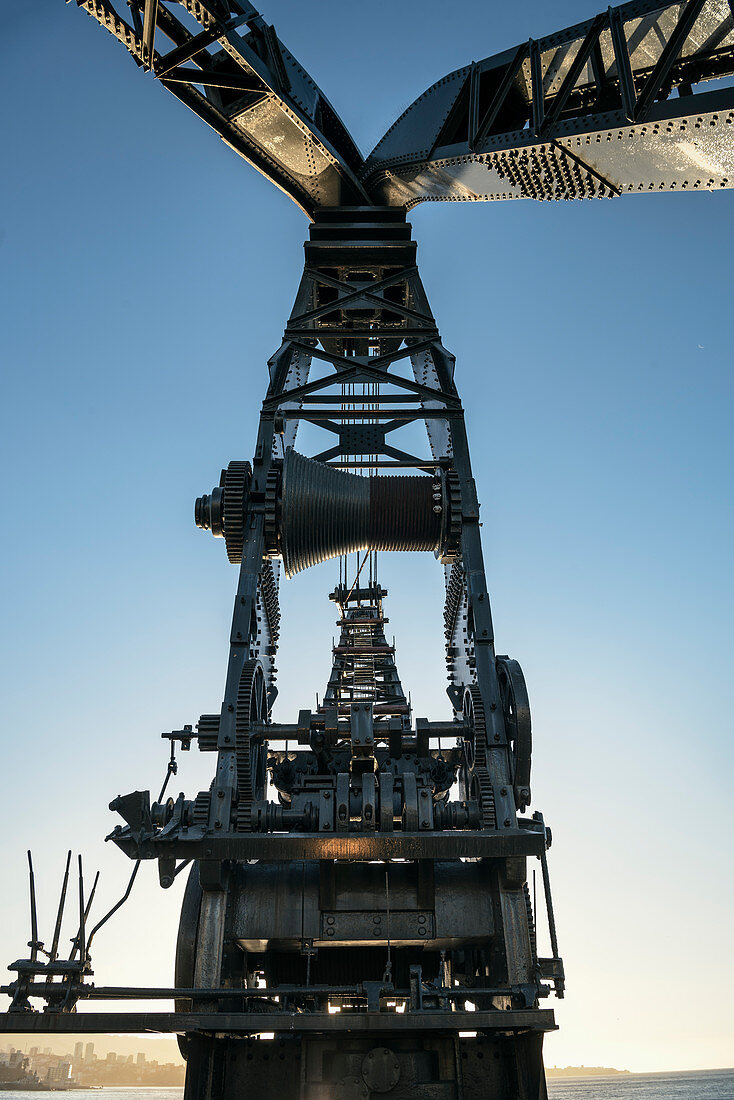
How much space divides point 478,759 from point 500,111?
8318mm

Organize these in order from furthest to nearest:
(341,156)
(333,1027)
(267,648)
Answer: (341,156)
(267,648)
(333,1027)

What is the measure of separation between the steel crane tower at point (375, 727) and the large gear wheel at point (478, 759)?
3 centimetres

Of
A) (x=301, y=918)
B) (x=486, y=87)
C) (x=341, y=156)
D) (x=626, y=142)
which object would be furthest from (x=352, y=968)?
(x=341, y=156)

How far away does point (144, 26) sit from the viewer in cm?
1056

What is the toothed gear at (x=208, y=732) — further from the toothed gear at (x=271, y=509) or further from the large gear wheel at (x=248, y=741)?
the toothed gear at (x=271, y=509)

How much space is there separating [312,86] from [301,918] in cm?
1148

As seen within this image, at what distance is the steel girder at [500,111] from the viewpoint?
870cm

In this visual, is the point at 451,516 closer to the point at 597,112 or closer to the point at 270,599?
the point at 270,599

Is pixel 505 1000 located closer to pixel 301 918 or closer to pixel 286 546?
pixel 301 918

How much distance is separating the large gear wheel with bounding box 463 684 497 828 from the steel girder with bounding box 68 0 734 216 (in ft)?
18.9

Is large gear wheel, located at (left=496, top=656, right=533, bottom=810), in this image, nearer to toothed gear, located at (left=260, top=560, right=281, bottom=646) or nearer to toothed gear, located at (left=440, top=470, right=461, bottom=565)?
toothed gear, located at (left=440, top=470, right=461, bottom=565)

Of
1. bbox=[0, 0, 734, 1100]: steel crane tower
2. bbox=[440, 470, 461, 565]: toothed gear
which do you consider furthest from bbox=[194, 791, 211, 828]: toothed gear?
bbox=[440, 470, 461, 565]: toothed gear

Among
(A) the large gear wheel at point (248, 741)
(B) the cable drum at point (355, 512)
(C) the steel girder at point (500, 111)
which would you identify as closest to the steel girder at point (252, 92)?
(C) the steel girder at point (500, 111)

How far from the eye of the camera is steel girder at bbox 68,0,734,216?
8.70 metres
